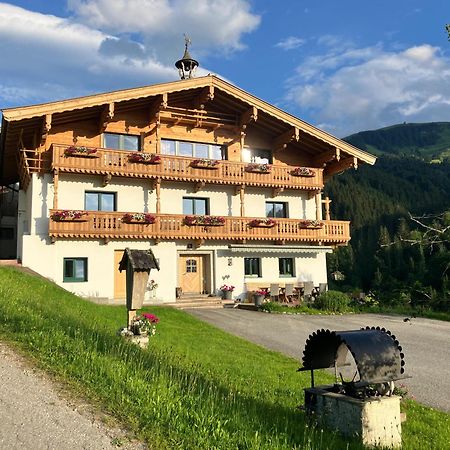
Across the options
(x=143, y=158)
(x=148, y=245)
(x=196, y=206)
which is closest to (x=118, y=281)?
(x=148, y=245)

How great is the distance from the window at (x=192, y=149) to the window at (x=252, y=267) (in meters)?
6.21

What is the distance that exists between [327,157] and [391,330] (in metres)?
14.2

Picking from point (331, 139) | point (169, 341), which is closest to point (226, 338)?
point (169, 341)

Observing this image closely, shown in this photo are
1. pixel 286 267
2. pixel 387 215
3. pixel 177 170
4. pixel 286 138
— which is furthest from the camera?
pixel 387 215

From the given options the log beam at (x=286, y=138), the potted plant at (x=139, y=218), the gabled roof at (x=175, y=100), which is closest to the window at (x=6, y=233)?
the gabled roof at (x=175, y=100)

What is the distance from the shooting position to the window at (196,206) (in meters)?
26.0

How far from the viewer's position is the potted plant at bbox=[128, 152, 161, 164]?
23562 millimetres

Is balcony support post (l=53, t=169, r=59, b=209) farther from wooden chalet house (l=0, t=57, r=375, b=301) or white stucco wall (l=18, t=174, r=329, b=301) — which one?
white stucco wall (l=18, t=174, r=329, b=301)

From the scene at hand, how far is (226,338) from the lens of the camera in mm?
13820

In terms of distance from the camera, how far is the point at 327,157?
94.1 ft

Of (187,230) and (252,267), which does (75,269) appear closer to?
(187,230)

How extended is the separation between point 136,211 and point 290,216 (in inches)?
369

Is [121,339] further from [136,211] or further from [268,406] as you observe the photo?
[136,211]

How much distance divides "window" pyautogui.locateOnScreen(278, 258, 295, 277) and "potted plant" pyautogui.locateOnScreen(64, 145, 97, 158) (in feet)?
39.6
